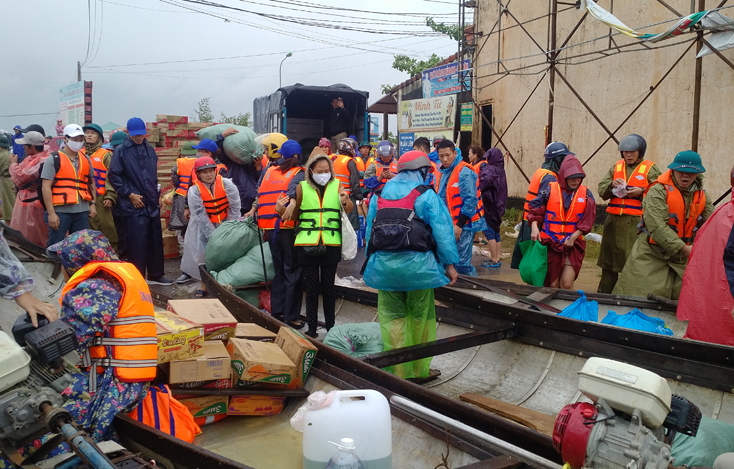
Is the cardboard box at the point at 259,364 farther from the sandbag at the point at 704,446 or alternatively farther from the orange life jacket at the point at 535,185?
the orange life jacket at the point at 535,185

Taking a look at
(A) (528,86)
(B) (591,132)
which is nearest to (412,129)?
(A) (528,86)

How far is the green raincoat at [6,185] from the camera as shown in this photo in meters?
10.4

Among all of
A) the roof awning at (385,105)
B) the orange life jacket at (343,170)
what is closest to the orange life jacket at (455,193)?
the orange life jacket at (343,170)

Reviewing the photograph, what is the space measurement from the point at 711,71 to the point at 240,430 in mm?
8459

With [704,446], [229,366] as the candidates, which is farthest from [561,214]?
[229,366]

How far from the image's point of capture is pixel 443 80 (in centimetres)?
1575

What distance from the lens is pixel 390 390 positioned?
3188mm

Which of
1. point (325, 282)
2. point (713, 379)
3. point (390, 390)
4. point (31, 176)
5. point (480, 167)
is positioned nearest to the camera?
point (390, 390)

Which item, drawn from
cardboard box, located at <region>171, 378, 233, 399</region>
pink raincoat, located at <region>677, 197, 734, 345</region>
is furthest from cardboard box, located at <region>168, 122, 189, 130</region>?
pink raincoat, located at <region>677, 197, 734, 345</region>

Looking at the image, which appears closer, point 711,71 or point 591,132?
point 711,71

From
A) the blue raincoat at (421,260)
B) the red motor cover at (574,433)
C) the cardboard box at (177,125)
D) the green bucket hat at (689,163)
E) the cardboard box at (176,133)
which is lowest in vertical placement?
the red motor cover at (574,433)

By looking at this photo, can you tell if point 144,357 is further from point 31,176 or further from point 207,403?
point 31,176

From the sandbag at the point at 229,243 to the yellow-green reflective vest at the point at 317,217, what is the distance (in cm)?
158

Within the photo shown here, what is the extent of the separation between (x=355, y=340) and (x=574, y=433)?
2.94 meters
